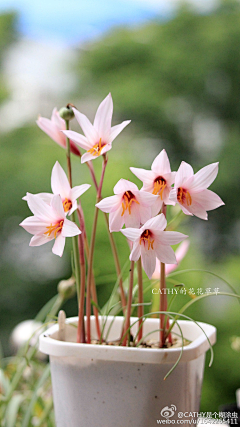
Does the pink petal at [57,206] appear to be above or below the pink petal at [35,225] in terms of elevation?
above

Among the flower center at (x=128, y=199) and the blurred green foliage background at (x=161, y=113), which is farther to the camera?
the blurred green foliage background at (x=161, y=113)

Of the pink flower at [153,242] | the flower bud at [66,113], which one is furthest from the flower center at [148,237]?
the flower bud at [66,113]

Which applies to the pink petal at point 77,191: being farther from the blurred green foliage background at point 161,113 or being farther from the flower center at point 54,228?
the blurred green foliage background at point 161,113

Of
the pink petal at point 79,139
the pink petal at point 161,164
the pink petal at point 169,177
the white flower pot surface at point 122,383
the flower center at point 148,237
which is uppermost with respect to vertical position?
the pink petal at point 79,139

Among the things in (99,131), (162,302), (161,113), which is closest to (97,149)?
(99,131)

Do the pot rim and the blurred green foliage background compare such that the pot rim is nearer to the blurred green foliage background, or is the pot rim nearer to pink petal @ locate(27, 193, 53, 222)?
pink petal @ locate(27, 193, 53, 222)

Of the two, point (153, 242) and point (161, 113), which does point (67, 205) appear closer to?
point (153, 242)
